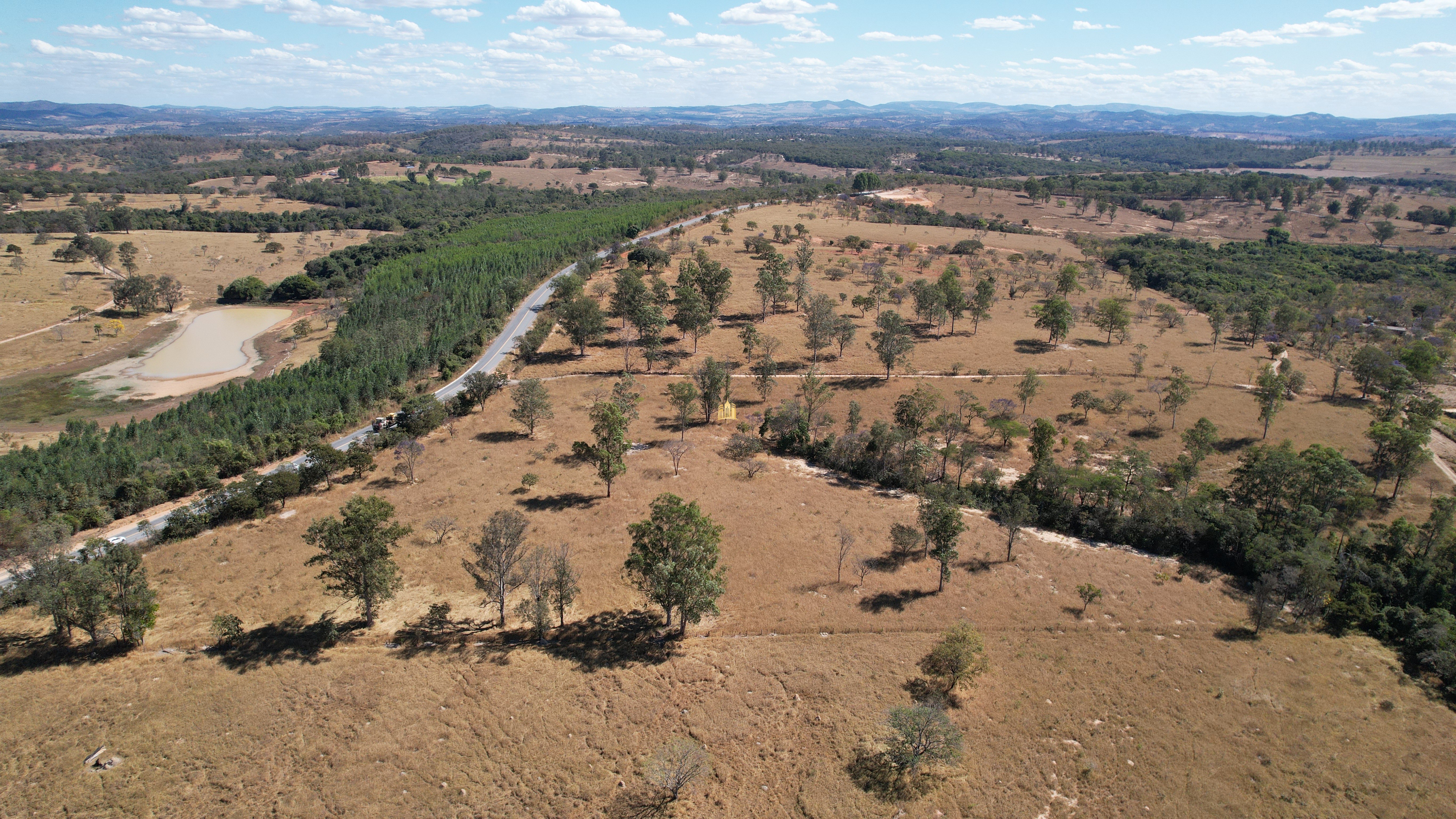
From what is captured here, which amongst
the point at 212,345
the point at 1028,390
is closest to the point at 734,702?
the point at 1028,390

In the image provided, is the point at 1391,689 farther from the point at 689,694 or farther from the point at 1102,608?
the point at 689,694

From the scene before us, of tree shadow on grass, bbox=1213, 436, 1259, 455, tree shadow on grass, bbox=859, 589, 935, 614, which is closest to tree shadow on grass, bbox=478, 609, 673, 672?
tree shadow on grass, bbox=859, 589, 935, 614

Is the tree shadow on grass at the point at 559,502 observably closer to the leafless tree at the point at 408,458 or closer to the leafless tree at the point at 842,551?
the leafless tree at the point at 408,458

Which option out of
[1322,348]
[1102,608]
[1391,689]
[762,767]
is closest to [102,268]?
[762,767]

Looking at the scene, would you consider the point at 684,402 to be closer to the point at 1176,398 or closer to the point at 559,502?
the point at 559,502

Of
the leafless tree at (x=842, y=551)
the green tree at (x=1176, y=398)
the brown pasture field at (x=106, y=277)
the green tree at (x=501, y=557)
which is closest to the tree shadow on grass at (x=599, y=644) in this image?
the green tree at (x=501, y=557)

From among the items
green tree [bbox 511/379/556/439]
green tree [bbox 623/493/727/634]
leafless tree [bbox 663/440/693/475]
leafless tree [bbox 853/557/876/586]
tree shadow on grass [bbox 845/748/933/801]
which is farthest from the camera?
green tree [bbox 511/379/556/439]

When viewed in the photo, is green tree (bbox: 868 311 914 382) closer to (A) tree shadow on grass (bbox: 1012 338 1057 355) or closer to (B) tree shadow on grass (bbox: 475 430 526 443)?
(A) tree shadow on grass (bbox: 1012 338 1057 355)
